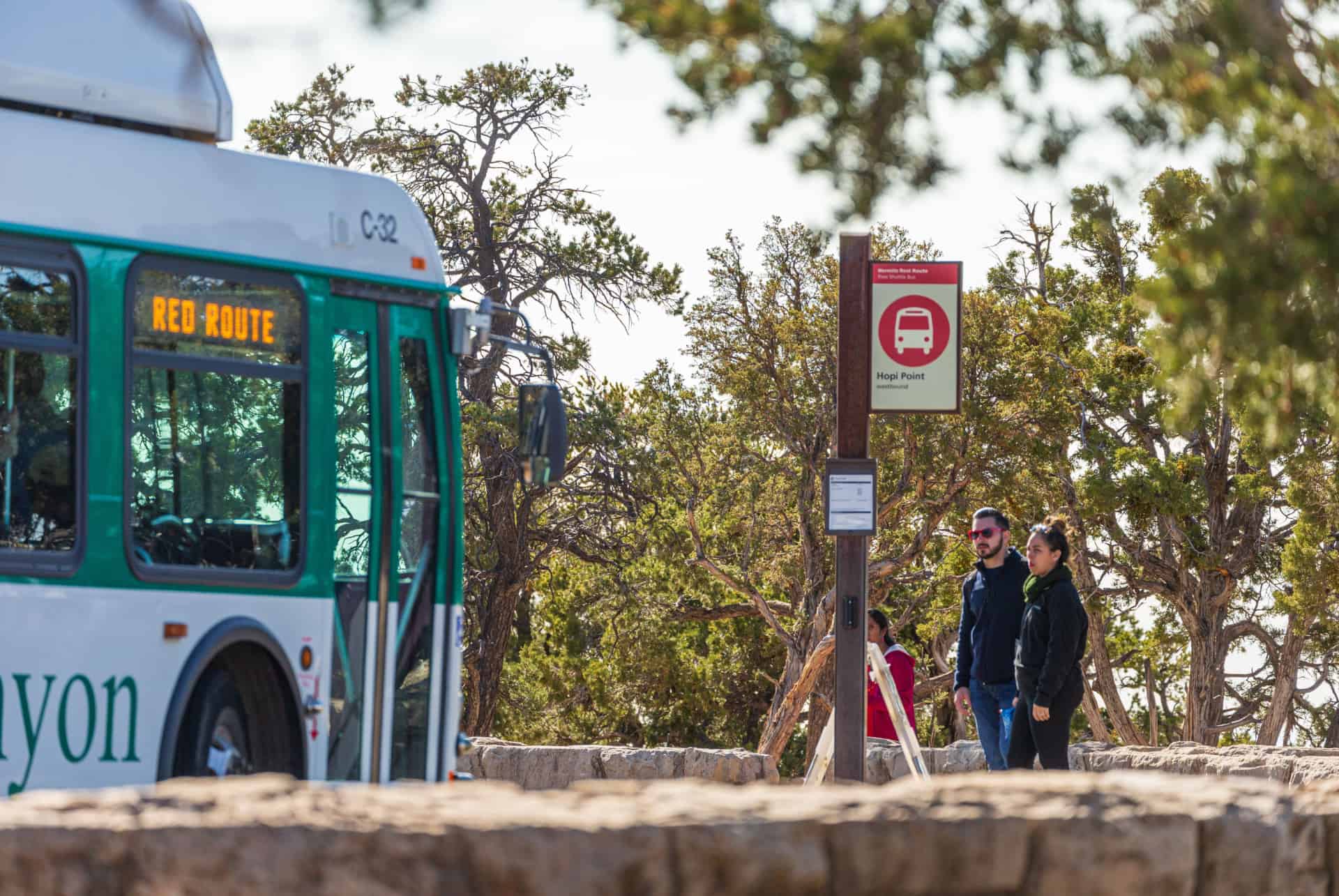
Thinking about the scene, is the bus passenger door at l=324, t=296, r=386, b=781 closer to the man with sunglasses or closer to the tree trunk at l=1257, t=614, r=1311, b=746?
the man with sunglasses

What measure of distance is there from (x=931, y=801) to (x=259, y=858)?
1.24 meters

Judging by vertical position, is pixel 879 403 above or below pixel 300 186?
below

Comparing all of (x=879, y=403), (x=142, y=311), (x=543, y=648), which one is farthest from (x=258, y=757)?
(x=543, y=648)

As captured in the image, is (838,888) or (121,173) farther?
(121,173)

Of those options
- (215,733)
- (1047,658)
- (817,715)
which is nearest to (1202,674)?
(817,715)

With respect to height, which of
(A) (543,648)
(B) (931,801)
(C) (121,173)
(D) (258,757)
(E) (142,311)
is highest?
(C) (121,173)

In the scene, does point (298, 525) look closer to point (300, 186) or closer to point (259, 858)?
point (300, 186)

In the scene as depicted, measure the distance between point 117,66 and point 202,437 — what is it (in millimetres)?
1424

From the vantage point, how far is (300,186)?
6.91 meters

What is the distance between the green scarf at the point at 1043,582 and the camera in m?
8.67

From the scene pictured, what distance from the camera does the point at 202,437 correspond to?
20.8ft

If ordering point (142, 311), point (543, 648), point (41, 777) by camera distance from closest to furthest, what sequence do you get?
point (41, 777) < point (142, 311) < point (543, 648)

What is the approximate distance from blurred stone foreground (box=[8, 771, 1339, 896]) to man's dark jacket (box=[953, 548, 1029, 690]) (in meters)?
5.46

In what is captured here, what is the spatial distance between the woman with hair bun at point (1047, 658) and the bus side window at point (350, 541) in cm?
330
